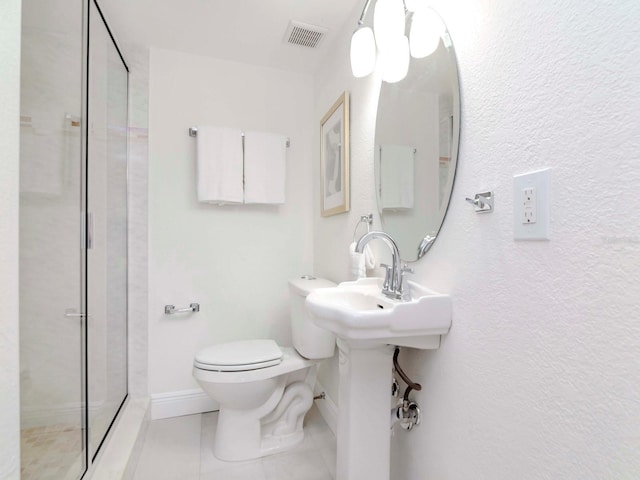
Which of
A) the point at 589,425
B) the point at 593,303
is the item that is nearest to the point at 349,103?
the point at 593,303

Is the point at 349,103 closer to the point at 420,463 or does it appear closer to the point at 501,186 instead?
the point at 501,186

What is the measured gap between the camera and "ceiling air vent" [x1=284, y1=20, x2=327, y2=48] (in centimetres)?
167

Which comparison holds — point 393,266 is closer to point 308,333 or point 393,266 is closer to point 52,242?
point 308,333

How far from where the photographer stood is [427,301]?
0.90 m

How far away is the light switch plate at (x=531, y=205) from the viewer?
0.62 m

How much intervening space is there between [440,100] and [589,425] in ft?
2.76

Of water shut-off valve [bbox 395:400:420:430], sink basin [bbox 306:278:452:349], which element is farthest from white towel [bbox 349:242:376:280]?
water shut-off valve [bbox 395:400:420:430]

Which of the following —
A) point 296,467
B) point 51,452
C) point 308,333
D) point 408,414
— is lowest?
point 296,467

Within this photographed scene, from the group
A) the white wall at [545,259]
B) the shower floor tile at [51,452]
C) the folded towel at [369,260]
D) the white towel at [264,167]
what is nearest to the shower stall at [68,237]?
the shower floor tile at [51,452]

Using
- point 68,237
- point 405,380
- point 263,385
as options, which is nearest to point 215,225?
point 68,237

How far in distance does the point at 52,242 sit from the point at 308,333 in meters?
1.12

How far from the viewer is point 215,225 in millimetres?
1970

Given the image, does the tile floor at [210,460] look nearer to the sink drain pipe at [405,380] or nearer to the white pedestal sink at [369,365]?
the white pedestal sink at [369,365]

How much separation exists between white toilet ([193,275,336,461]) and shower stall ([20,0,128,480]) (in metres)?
0.48
